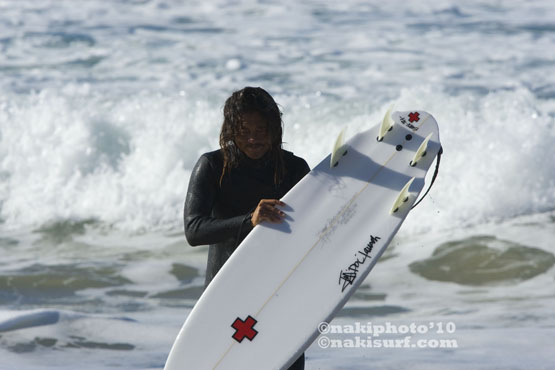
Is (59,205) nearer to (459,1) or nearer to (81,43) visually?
(81,43)

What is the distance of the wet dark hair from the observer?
2.58m

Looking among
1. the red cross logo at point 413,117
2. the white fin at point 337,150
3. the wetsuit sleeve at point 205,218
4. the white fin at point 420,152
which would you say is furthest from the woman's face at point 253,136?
the red cross logo at point 413,117

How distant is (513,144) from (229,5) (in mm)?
6441

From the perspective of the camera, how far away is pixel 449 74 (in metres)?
10.4

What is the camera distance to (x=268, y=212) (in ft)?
8.78

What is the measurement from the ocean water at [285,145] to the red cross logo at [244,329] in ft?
4.98

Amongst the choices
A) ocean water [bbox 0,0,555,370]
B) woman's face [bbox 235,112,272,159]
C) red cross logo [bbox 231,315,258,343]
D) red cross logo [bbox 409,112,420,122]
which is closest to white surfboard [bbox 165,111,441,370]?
red cross logo [bbox 231,315,258,343]

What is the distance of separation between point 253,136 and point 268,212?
234 mm

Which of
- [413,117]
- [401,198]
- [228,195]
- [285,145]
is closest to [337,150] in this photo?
[401,198]

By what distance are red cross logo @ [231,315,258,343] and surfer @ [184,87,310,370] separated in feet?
0.56

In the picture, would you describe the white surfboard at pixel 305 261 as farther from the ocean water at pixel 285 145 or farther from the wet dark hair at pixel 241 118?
the ocean water at pixel 285 145

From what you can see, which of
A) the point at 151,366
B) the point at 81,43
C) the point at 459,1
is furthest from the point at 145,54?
the point at 151,366

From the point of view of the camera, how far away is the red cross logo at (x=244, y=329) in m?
2.70

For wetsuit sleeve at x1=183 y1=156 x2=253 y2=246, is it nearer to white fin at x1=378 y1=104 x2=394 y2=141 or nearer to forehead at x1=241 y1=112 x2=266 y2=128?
forehead at x1=241 y1=112 x2=266 y2=128
